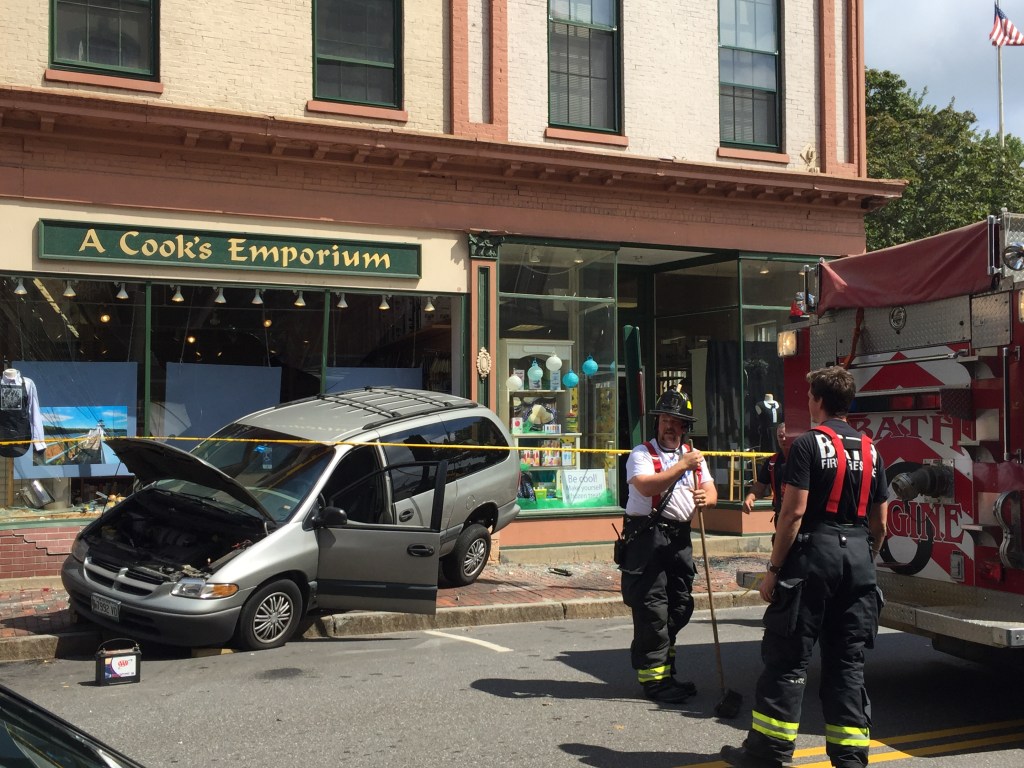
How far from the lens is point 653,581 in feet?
21.3

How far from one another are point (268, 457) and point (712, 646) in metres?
4.09

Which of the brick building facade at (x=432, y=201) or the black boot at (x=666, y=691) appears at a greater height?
the brick building facade at (x=432, y=201)

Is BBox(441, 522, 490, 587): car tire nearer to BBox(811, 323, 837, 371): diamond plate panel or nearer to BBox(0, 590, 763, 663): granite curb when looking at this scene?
BBox(0, 590, 763, 663): granite curb

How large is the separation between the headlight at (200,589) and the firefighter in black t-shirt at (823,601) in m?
4.15

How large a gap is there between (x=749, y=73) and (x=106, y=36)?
8.72 metres

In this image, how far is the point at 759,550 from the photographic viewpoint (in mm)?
14477

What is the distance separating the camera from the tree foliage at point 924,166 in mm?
27672

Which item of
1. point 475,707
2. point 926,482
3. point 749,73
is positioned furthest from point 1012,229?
point 749,73

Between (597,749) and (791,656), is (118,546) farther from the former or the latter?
(791,656)

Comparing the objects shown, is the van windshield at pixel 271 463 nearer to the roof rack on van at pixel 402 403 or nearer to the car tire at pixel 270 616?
the car tire at pixel 270 616

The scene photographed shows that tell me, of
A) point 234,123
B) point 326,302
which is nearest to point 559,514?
point 326,302

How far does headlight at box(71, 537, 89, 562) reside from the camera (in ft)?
28.1

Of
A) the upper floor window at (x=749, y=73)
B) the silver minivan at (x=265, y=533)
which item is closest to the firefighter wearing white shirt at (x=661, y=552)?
the silver minivan at (x=265, y=533)

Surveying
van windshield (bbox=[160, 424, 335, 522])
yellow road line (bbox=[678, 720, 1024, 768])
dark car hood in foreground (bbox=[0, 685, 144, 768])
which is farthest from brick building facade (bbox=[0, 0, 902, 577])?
dark car hood in foreground (bbox=[0, 685, 144, 768])
